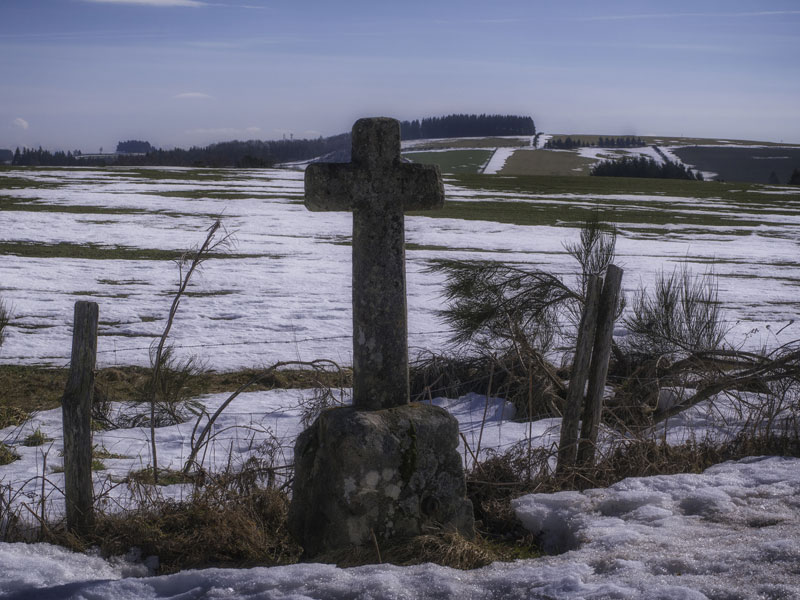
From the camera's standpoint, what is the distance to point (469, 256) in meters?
17.1

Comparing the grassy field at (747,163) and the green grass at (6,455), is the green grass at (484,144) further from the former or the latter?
the green grass at (6,455)

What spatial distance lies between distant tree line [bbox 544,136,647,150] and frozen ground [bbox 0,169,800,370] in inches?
3641

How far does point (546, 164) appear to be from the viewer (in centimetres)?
8450

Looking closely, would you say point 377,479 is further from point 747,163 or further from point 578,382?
point 747,163

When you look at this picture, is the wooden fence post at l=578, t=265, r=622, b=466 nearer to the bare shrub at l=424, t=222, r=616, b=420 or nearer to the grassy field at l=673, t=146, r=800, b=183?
the bare shrub at l=424, t=222, r=616, b=420

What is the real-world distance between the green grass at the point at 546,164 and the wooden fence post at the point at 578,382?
7074 cm

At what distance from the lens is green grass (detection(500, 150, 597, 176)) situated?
76.3 m

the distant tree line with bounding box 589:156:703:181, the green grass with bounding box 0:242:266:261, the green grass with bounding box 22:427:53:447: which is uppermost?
the distant tree line with bounding box 589:156:703:181

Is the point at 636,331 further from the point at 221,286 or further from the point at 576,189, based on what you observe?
the point at 576,189

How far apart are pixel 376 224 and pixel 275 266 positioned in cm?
1253

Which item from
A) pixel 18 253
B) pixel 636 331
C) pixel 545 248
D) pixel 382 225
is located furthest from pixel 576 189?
pixel 382 225

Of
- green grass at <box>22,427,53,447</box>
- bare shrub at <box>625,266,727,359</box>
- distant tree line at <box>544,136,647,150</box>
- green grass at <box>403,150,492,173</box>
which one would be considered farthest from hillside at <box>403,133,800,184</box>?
green grass at <box>22,427,53,447</box>

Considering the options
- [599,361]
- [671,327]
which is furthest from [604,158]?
[599,361]

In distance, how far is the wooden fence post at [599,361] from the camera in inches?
169
